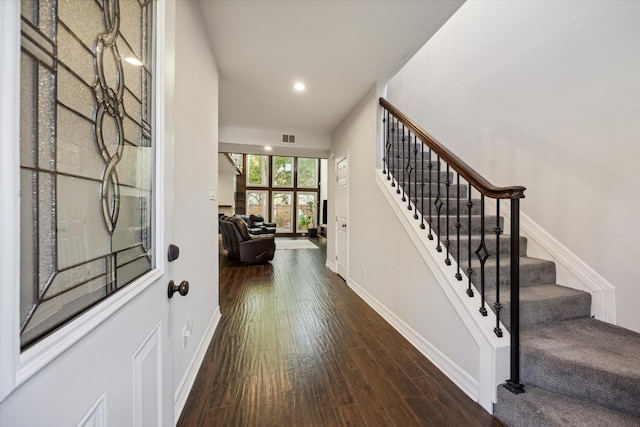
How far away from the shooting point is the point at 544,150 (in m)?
2.22

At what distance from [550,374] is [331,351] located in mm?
1355

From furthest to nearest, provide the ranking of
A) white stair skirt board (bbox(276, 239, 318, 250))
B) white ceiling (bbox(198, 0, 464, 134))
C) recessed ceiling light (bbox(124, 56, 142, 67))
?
white stair skirt board (bbox(276, 239, 318, 250)), white ceiling (bbox(198, 0, 464, 134)), recessed ceiling light (bbox(124, 56, 142, 67))

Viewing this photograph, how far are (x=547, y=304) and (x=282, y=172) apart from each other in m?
10.6

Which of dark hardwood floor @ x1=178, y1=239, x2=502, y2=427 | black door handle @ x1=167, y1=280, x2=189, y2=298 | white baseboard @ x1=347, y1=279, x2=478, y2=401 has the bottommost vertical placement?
dark hardwood floor @ x1=178, y1=239, x2=502, y2=427

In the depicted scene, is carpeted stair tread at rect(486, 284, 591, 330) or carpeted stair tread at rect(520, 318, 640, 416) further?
carpeted stair tread at rect(486, 284, 591, 330)

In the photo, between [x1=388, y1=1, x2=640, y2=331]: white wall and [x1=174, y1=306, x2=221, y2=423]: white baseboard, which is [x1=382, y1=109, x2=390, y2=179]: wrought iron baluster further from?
[x1=174, y1=306, x2=221, y2=423]: white baseboard

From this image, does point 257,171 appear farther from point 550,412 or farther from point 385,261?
point 550,412

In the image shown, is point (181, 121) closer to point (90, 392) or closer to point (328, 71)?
point (90, 392)

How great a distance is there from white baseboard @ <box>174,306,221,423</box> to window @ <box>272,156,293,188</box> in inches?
374

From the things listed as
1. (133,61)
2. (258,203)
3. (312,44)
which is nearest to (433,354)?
(133,61)

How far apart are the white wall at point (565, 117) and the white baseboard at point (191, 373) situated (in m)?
2.90

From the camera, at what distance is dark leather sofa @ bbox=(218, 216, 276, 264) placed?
5.07 m

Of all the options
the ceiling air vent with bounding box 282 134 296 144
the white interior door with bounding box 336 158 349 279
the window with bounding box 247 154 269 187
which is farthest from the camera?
the window with bounding box 247 154 269 187

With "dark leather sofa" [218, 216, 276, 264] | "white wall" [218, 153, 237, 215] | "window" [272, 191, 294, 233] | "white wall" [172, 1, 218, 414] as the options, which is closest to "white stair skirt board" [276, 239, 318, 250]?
"dark leather sofa" [218, 216, 276, 264]
